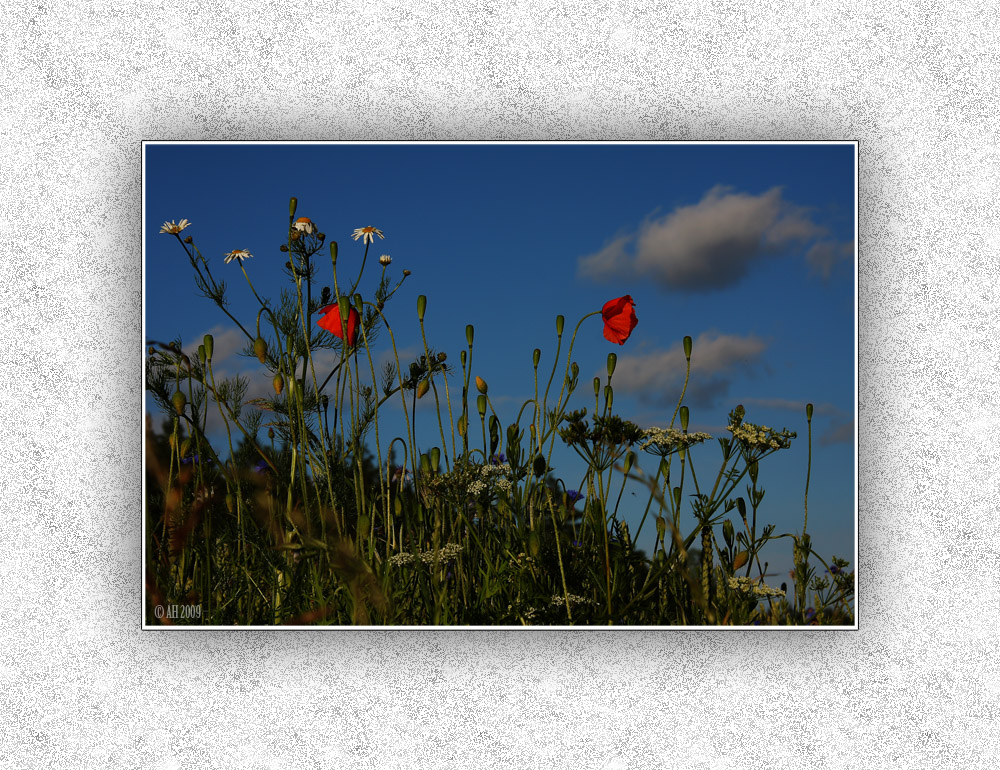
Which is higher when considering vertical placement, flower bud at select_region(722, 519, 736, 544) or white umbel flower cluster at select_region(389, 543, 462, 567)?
flower bud at select_region(722, 519, 736, 544)

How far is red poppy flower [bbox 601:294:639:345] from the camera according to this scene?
92.1 inches

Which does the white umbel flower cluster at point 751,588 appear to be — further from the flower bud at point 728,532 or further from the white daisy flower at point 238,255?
the white daisy flower at point 238,255

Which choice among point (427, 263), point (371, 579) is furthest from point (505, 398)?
point (371, 579)

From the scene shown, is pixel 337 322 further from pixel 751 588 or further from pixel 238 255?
pixel 751 588

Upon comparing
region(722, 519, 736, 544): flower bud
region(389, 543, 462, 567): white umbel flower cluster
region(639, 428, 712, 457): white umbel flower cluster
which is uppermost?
region(639, 428, 712, 457): white umbel flower cluster

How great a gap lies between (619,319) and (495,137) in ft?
1.86

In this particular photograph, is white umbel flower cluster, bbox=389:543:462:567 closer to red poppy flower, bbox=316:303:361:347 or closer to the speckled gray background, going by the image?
the speckled gray background

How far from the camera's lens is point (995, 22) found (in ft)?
8.14

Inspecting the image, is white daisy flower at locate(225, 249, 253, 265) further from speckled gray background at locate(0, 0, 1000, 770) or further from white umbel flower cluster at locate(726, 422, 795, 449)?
white umbel flower cluster at locate(726, 422, 795, 449)

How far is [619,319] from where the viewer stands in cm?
234

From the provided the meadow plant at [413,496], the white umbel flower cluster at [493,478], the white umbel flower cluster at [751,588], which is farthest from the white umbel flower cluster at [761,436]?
the white umbel flower cluster at [493,478]

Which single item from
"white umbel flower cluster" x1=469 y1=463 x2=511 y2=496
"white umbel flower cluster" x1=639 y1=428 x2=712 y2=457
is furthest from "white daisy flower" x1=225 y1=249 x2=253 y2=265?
"white umbel flower cluster" x1=639 y1=428 x2=712 y2=457

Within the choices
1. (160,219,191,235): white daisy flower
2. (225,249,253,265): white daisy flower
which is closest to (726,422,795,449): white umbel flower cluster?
(225,249,253,265): white daisy flower

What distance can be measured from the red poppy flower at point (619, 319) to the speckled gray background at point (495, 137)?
45 cm
